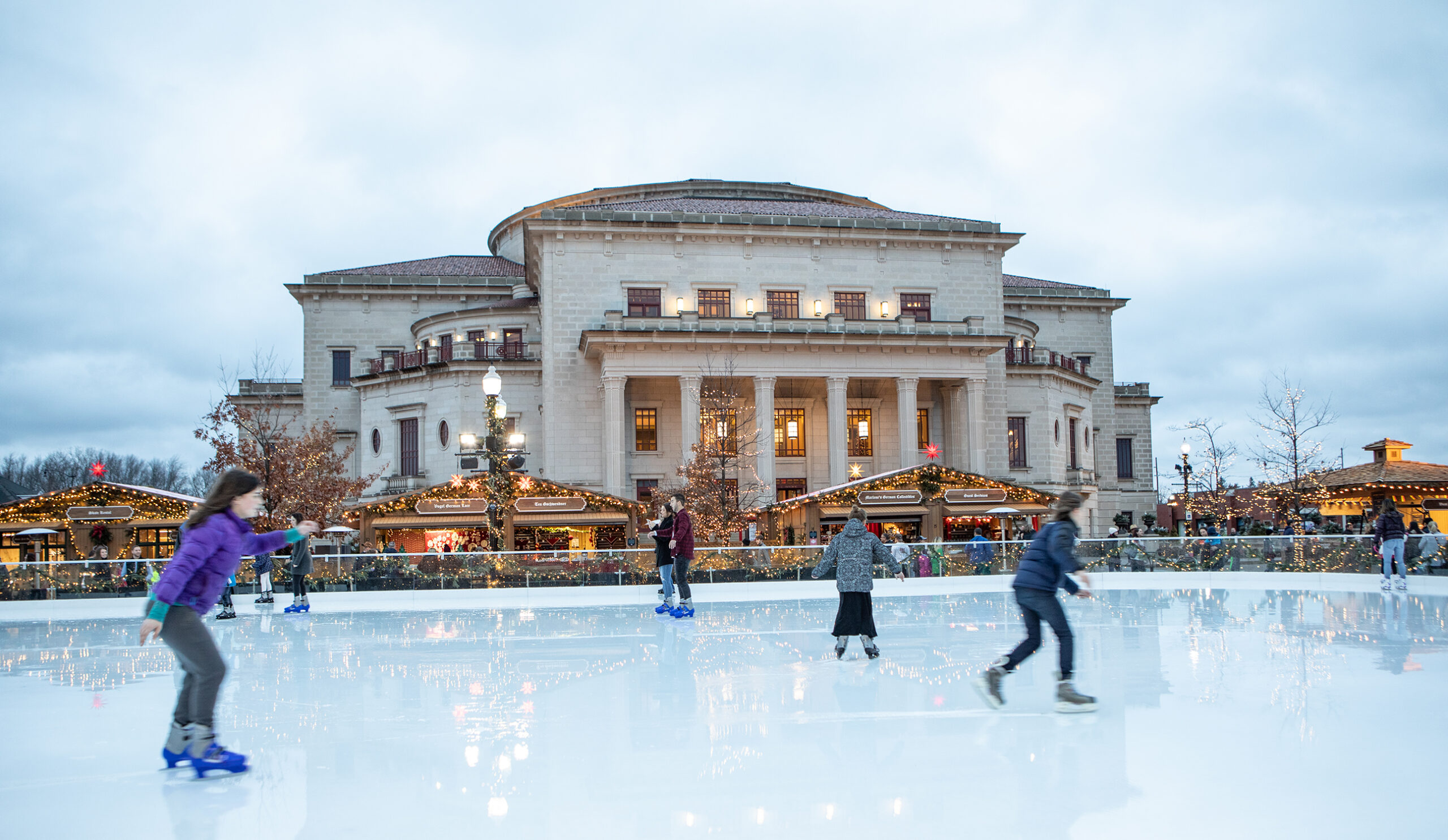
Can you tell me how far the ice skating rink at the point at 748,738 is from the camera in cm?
504

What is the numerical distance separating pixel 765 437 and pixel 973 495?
29.2ft

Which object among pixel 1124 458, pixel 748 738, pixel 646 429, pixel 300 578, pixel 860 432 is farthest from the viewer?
pixel 1124 458

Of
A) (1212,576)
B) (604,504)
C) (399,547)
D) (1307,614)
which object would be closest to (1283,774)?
(1307,614)

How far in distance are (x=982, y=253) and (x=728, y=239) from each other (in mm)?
11016

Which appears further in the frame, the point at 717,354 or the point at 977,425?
the point at 977,425

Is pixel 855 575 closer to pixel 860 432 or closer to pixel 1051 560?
pixel 1051 560

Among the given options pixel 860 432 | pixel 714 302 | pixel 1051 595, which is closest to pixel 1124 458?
pixel 860 432

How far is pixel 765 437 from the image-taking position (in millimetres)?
37156

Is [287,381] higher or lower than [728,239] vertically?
lower

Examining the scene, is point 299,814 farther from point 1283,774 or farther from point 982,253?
point 982,253

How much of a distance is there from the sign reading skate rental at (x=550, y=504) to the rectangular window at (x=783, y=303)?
14903mm

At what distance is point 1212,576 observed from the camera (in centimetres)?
2438

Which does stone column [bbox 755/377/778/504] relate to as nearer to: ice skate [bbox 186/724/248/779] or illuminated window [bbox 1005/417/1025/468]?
illuminated window [bbox 1005/417/1025/468]

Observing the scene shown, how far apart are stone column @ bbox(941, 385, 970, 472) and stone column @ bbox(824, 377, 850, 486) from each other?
506 cm
